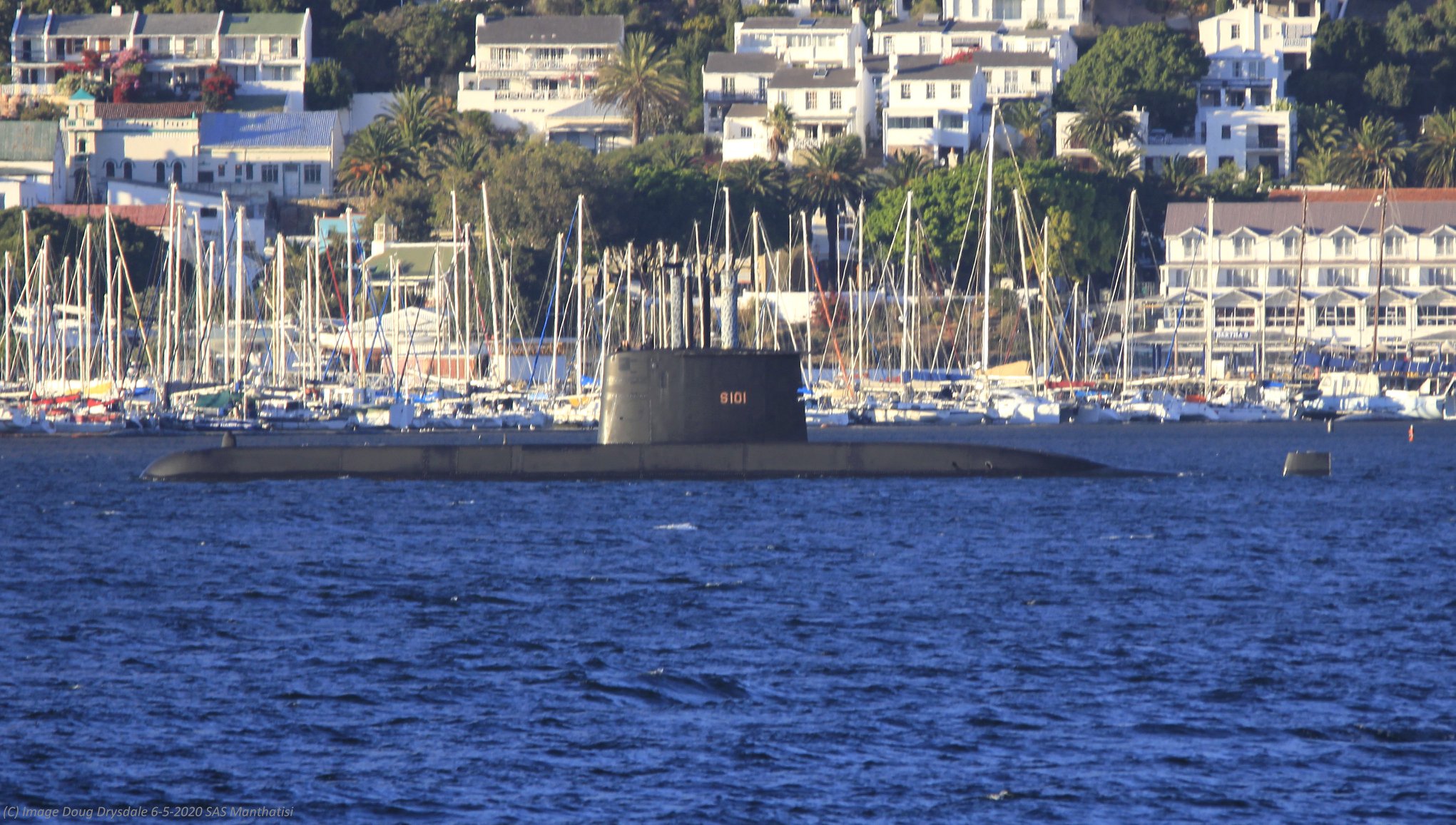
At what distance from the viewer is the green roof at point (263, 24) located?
13462 centimetres

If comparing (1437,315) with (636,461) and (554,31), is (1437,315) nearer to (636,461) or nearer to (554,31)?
(554,31)

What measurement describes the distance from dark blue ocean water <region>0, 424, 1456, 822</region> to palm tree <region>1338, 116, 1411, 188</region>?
81140 millimetres

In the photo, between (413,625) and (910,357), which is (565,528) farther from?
(910,357)

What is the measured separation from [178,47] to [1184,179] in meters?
69.1

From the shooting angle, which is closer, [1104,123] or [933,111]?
[1104,123]

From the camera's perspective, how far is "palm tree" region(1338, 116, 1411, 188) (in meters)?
117

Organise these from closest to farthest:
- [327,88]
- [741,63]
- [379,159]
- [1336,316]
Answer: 1. [1336,316]
2. [379,159]
3. [741,63]
4. [327,88]

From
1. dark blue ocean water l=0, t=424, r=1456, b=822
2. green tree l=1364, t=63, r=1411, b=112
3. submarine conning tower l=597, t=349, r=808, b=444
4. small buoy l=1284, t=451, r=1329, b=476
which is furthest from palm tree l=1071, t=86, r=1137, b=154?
submarine conning tower l=597, t=349, r=808, b=444

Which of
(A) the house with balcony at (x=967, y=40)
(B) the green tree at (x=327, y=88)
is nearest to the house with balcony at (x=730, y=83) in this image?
(A) the house with balcony at (x=967, y=40)

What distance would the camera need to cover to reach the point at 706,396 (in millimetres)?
35469

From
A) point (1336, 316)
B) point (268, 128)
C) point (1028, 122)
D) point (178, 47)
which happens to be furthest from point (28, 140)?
point (1336, 316)

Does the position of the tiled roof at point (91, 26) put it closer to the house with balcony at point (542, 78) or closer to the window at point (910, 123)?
the house with balcony at point (542, 78)

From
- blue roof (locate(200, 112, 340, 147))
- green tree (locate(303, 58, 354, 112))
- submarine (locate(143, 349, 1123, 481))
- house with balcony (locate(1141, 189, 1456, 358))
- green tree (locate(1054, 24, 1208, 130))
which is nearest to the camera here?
submarine (locate(143, 349, 1123, 481))

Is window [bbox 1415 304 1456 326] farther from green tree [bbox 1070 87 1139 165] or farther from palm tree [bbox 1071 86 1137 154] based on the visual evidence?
palm tree [bbox 1071 86 1137 154]
